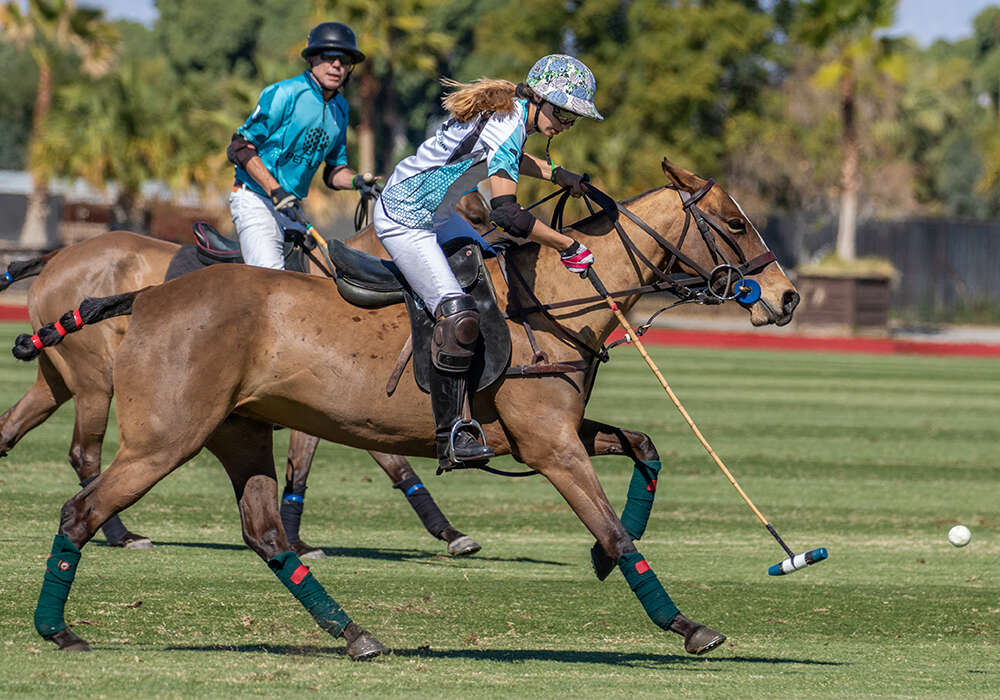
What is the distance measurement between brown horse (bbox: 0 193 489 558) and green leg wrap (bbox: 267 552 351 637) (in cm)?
206

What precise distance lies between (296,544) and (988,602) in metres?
3.73

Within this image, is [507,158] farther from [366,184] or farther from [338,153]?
[338,153]

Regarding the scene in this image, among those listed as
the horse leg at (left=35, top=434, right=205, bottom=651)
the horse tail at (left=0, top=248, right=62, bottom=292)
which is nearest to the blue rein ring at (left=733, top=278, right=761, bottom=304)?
the horse leg at (left=35, top=434, right=205, bottom=651)

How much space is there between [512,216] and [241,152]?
2.53 meters

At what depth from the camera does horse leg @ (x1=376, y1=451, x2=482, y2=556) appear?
8.45 m

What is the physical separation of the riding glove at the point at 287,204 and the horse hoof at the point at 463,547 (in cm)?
199

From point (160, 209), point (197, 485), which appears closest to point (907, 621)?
point (197, 485)

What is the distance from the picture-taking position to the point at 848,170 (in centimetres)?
3497

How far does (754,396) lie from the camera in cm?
1859

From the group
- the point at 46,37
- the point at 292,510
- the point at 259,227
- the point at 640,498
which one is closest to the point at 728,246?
the point at 640,498

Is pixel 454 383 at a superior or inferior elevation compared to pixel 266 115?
inferior

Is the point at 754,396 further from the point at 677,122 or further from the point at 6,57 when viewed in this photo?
the point at 6,57

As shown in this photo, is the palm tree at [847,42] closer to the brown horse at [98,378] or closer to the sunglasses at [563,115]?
the brown horse at [98,378]

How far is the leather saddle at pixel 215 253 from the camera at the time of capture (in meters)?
8.34
